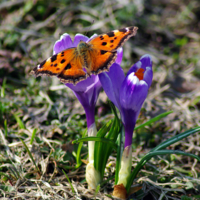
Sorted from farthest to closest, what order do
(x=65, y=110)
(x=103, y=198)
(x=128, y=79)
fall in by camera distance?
(x=65, y=110), (x=103, y=198), (x=128, y=79)

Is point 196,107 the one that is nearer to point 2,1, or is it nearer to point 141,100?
point 141,100

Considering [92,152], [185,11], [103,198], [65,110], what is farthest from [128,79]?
[185,11]

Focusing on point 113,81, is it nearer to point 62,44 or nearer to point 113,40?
point 113,40

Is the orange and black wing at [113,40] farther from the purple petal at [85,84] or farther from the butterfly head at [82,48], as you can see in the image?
the purple petal at [85,84]

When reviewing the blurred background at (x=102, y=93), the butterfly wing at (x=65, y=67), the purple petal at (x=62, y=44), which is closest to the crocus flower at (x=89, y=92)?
the purple petal at (x=62, y=44)

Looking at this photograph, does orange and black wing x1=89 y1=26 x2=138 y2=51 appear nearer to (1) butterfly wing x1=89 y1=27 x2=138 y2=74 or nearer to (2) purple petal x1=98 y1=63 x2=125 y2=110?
(1) butterfly wing x1=89 y1=27 x2=138 y2=74

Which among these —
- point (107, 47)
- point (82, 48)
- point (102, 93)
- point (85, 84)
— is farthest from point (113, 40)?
point (102, 93)
